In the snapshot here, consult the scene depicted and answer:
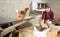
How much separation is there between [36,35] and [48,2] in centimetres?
209

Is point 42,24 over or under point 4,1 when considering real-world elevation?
under

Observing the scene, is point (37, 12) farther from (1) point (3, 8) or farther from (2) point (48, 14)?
(2) point (48, 14)

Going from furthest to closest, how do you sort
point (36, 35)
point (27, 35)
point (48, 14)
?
point (48, 14) < point (27, 35) < point (36, 35)

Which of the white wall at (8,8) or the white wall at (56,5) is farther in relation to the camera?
the white wall at (56,5)

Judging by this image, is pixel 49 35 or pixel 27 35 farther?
pixel 27 35

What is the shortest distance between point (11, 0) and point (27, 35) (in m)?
1.42

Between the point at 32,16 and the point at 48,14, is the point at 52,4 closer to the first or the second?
the point at 32,16

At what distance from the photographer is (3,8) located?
11.6 feet

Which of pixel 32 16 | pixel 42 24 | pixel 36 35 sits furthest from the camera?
pixel 32 16

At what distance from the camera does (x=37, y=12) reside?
4012 millimetres

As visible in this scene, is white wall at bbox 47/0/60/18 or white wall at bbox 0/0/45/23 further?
white wall at bbox 47/0/60/18

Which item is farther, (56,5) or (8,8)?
(56,5)

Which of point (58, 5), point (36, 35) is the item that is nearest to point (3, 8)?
point (58, 5)

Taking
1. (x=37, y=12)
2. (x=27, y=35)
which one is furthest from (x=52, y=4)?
(x=27, y=35)
